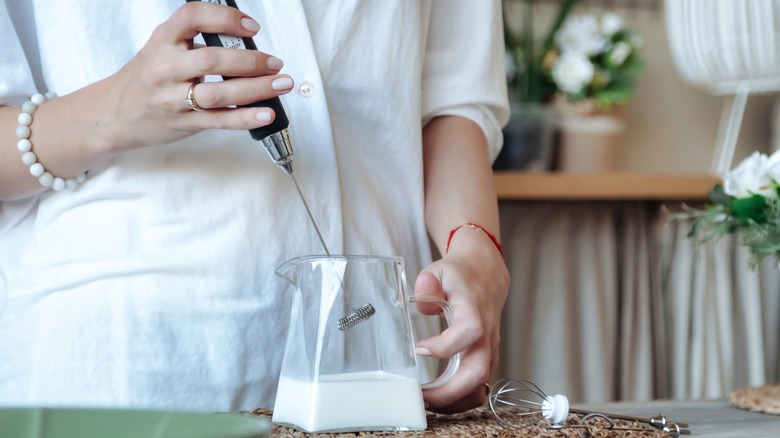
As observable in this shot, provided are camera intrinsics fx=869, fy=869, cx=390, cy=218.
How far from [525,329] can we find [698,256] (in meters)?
0.39

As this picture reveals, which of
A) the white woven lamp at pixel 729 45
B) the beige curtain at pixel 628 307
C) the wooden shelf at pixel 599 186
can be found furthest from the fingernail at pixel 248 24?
the white woven lamp at pixel 729 45

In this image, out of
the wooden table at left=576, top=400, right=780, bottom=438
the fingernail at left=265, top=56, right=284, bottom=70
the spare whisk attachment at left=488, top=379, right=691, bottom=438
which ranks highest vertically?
the fingernail at left=265, top=56, right=284, bottom=70

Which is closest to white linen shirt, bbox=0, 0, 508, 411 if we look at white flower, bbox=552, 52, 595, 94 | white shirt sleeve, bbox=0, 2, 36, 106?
white shirt sleeve, bbox=0, 2, 36, 106

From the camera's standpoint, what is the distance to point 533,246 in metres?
1.66

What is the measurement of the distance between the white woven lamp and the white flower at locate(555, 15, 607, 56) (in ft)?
0.50

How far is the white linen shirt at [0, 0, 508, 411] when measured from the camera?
1.91 feet

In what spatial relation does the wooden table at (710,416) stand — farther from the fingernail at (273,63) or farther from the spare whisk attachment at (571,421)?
the fingernail at (273,63)

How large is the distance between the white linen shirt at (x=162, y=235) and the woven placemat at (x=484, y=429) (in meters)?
0.11

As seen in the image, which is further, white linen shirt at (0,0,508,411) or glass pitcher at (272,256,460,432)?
white linen shirt at (0,0,508,411)

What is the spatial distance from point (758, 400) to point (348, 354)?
1.33 feet

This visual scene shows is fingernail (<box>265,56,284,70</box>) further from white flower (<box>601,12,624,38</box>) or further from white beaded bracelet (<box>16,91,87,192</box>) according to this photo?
white flower (<box>601,12,624,38</box>)

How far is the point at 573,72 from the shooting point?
1.74 metres

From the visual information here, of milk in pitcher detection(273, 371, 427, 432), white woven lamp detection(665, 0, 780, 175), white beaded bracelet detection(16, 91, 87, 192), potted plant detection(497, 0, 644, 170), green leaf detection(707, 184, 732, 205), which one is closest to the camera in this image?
milk in pitcher detection(273, 371, 427, 432)

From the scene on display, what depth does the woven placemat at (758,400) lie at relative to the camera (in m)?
0.69
